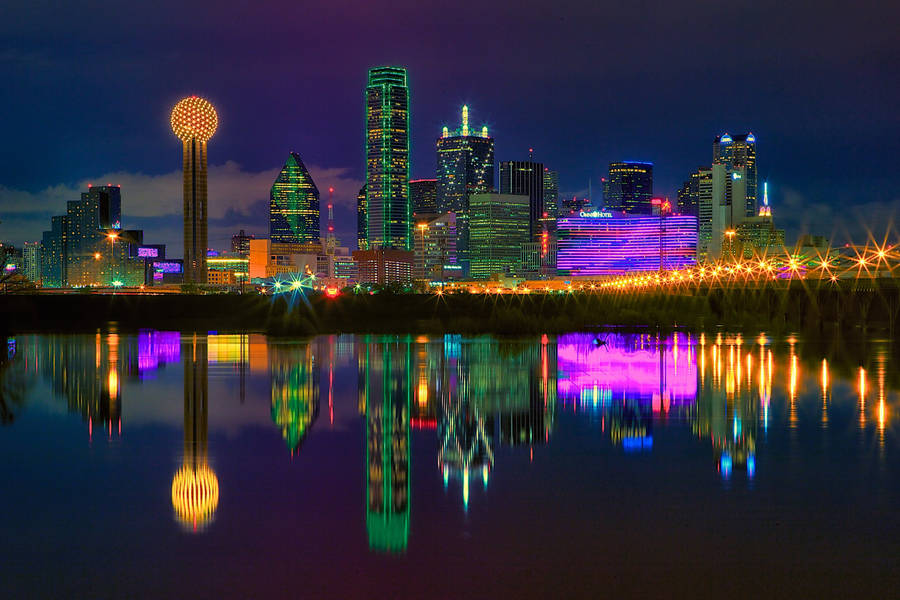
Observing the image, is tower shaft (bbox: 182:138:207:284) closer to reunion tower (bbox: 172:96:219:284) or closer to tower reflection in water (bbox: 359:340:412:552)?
reunion tower (bbox: 172:96:219:284)

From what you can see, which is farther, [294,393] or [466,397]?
[294,393]

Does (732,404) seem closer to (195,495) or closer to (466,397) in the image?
(466,397)

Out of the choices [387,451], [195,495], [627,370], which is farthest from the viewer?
[627,370]

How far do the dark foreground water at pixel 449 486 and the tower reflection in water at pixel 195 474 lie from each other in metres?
0.06

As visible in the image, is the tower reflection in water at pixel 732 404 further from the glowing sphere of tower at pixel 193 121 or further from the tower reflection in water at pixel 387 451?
the glowing sphere of tower at pixel 193 121

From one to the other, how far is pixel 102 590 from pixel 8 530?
265cm

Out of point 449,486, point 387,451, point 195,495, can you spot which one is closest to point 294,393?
point 387,451

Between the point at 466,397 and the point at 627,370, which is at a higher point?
the point at 627,370

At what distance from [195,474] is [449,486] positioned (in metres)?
3.98

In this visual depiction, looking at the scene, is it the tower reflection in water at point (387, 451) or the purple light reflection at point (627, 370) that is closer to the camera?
the tower reflection in water at point (387, 451)

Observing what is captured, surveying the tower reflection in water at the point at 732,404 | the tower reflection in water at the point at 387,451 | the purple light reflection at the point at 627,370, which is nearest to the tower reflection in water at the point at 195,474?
the tower reflection in water at the point at 387,451

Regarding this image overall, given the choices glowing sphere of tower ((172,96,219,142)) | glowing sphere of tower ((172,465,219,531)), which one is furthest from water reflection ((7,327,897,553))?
glowing sphere of tower ((172,96,219,142))

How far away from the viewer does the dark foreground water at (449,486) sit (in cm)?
927

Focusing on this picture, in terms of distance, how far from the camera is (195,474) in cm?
1396
